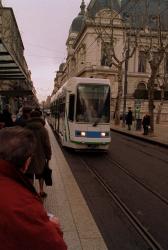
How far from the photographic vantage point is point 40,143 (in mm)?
9062

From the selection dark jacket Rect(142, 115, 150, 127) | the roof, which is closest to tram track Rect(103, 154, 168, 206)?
dark jacket Rect(142, 115, 150, 127)

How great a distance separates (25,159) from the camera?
251 cm

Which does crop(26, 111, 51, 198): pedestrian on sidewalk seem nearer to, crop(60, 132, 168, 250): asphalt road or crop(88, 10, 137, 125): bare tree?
crop(60, 132, 168, 250): asphalt road

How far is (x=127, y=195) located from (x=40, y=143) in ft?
7.87

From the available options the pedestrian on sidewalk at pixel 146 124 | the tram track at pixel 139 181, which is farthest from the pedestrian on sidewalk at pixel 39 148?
the pedestrian on sidewalk at pixel 146 124

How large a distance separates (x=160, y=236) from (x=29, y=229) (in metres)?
5.17

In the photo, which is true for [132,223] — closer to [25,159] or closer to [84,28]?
[25,159]

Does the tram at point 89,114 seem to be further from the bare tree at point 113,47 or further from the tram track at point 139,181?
the bare tree at point 113,47

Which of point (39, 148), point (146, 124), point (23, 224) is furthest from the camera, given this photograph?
point (146, 124)

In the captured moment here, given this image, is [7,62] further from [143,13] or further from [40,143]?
[143,13]

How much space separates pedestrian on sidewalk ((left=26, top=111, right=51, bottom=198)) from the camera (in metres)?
8.61

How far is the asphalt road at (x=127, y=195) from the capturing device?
6895 mm

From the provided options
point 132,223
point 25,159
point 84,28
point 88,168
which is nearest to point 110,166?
point 88,168

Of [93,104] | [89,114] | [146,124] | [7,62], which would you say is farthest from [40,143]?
[146,124]
